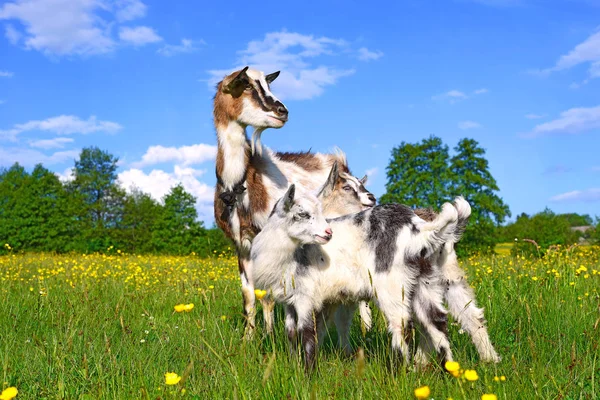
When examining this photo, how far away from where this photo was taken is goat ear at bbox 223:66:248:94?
6.47 metres

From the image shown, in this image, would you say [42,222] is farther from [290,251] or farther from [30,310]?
[290,251]

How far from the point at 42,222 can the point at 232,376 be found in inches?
1589

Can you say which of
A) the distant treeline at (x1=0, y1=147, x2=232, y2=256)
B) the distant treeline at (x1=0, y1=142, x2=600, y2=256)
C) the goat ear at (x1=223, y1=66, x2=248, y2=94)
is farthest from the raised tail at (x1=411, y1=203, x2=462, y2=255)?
the distant treeline at (x1=0, y1=147, x2=232, y2=256)

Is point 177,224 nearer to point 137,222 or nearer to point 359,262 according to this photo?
point 137,222

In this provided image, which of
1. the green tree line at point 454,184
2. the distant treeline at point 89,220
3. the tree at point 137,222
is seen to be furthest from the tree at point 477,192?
the tree at point 137,222

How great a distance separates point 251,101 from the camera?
650 centimetres

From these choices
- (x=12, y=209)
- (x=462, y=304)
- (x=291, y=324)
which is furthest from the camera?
(x=12, y=209)

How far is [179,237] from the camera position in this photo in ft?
109

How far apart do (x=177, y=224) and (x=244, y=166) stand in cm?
2820

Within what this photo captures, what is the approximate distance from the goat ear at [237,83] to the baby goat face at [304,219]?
2.05 meters

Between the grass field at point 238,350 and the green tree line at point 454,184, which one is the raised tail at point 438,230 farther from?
the green tree line at point 454,184

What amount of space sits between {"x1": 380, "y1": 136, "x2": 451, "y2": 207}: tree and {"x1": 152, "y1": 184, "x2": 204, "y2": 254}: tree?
12.4m


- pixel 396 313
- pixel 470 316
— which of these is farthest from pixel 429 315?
pixel 470 316

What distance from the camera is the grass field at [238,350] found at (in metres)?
3.77
